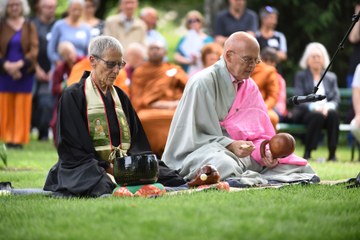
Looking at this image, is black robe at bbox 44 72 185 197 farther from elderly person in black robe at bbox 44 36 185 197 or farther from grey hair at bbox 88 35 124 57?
grey hair at bbox 88 35 124 57

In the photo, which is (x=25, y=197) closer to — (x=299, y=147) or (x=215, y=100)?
(x=215, y=100)

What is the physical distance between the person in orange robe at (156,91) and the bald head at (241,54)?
11.9ft

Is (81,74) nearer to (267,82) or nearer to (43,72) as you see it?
(267,82)

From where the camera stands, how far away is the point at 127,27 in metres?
16.3

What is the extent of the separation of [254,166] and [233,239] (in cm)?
395

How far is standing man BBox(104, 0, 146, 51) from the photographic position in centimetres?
1620

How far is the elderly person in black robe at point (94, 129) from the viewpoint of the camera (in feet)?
27.5

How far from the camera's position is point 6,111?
608 inches

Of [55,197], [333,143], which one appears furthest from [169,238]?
[333,143]

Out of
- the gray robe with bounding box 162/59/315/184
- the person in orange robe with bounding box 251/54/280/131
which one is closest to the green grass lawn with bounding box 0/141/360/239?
the gray robe with bounding box 162/59/315/184

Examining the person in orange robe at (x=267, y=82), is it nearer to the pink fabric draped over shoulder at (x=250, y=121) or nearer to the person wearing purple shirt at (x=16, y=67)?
the person wearing purple shirt at (x=16, y=67)

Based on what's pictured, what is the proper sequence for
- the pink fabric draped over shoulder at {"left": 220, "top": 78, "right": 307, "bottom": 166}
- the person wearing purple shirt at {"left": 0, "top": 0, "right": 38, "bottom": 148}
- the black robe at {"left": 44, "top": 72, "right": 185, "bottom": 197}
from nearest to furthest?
the black robe at {"left": 44, "top": 72, "right": 185, "bottom": 197}, the pink fabric draped over shoulder at {"left": 220, "top": 78, "right": 307, "bottom": 166}, the person wearing purple shirt at {"left": 0, "top": 0, "right": 38, "bottom": 148}

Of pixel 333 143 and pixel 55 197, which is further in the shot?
pixel 333 143

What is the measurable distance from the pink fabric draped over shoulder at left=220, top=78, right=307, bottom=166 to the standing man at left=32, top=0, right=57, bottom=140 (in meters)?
8.09
